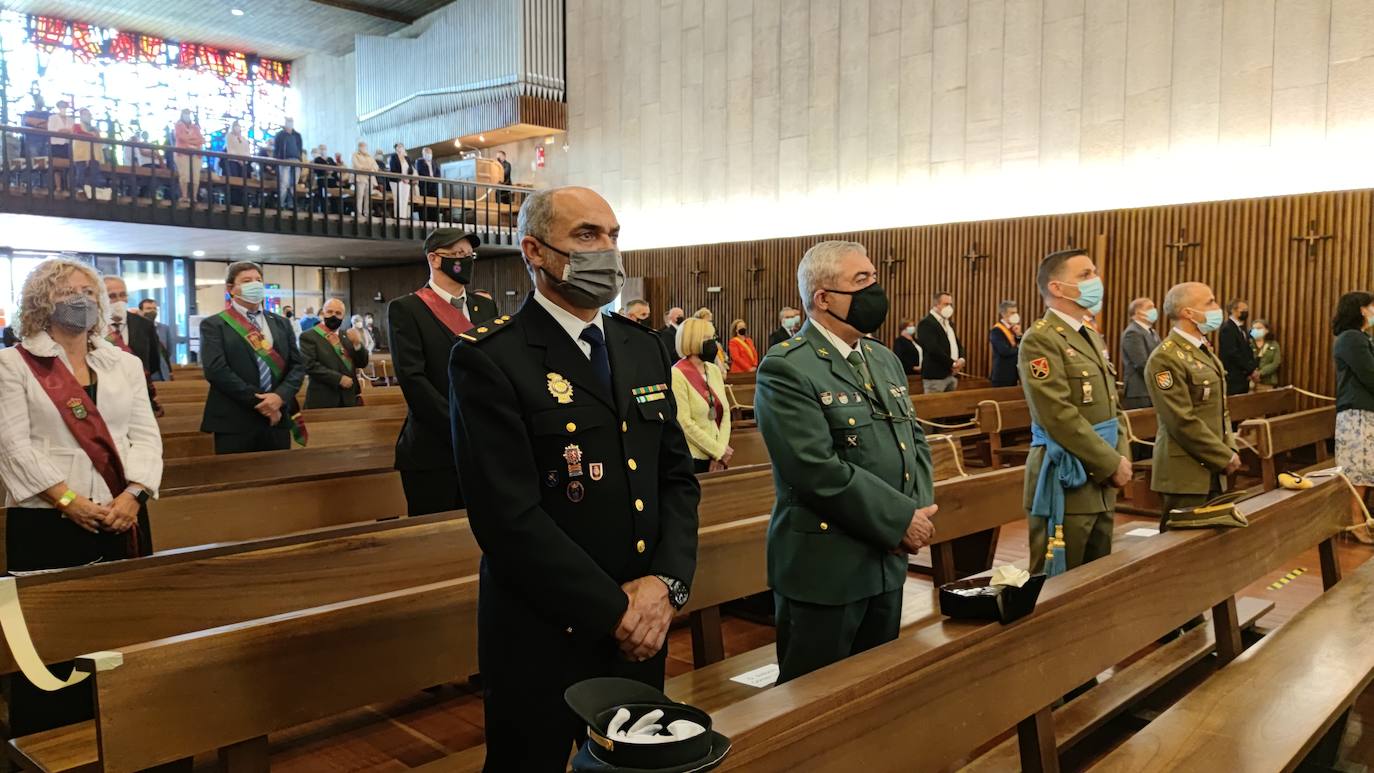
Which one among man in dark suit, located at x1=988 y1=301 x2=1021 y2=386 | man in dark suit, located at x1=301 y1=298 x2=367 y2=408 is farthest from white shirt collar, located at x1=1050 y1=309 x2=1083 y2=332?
man in dark suit, located at x1=988 y1=301 x2=1021 y2=386

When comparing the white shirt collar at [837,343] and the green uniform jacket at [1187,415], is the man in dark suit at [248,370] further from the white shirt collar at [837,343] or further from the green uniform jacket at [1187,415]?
the green uniform jacket at [1187,415]

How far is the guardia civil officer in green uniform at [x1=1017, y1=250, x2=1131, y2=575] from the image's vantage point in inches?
122

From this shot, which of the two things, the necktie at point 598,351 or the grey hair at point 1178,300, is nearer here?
the necktie at point 598,351

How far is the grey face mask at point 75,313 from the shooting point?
254 centimetres

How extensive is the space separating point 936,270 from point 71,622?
405 inches

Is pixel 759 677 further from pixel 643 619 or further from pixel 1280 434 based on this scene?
pixel 1280 434

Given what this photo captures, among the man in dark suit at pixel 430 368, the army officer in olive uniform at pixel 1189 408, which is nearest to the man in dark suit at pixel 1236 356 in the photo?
the army officer in olive uniform at pixel 1189 408

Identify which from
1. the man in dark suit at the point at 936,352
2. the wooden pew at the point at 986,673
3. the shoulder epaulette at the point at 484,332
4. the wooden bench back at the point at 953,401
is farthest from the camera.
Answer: the man in dark suit at the point at 936,352

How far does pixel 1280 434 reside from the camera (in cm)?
571

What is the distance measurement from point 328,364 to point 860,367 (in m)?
4.95

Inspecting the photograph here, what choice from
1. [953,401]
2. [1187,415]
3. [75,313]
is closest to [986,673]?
[1187,415]

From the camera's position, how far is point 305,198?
44.9 feet

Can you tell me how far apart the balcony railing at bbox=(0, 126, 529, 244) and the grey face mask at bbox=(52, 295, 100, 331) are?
10202mm

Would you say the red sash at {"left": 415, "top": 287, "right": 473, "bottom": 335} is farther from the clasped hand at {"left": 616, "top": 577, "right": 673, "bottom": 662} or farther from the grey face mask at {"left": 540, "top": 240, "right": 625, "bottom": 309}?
the clasped hand at {"left": 616, "top": 577, "right": 673, "bottom": 662}
